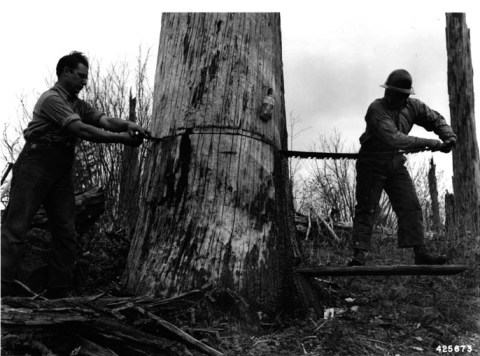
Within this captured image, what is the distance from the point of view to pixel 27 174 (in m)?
3.68

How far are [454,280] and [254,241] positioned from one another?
2671 mm

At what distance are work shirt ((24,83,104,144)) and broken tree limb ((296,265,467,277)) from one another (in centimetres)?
191

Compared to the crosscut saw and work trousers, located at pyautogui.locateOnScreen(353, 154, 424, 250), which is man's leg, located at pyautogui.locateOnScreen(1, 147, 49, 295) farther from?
work trousers, located at pyautogui.locateOnScreen(353, 154, 424, 250)

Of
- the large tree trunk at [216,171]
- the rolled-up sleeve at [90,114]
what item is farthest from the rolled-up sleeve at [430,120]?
the rolled-up sleeve at [90,114]

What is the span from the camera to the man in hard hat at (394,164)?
4.71m

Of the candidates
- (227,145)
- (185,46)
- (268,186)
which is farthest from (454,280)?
(185,46)

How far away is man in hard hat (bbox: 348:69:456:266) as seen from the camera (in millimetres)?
4715

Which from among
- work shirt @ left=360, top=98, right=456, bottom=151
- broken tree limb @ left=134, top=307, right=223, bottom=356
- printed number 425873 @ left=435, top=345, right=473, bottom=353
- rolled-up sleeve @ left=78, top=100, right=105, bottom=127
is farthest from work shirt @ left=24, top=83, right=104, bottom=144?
printed number 425873 @ left=435, top=345, right=473, bottom=353

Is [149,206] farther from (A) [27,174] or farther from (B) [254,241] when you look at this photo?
(A) [27,174]

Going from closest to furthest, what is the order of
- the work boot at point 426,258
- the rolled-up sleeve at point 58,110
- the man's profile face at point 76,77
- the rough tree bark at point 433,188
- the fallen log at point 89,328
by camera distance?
the fallen log at point 89,328, the rolled-up sleeve at point 58,110, the man's profile face at point 76,77, the work boot at point 426,258, the rough tree bark at point 433,188

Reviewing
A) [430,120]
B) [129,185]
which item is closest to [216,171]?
[430,120]

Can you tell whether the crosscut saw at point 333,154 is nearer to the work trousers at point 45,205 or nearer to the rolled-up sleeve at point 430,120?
the rolled-up sleeve at point 430,120

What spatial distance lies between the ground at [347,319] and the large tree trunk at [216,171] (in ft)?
0.55

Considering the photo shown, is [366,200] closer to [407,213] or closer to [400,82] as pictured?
[407,213]
